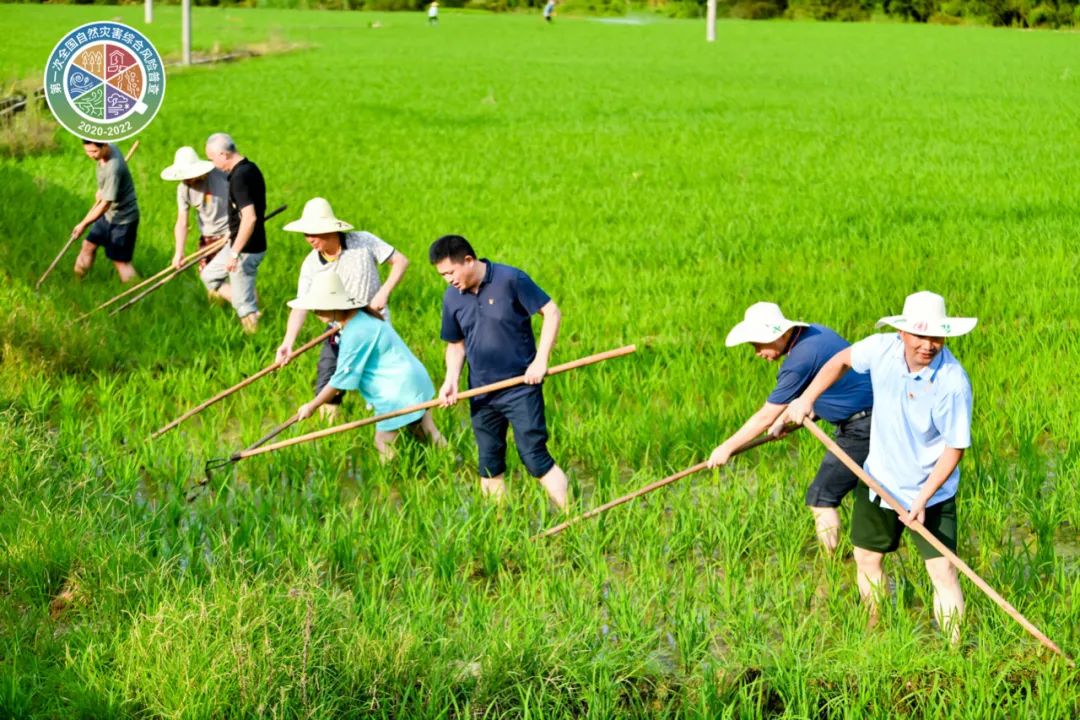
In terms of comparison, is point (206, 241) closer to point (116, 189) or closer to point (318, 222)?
point (116, 189)

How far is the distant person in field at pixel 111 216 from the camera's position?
31.6 ft

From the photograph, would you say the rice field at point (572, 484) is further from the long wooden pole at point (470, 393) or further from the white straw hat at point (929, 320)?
the white straw hat at point (929, 320)

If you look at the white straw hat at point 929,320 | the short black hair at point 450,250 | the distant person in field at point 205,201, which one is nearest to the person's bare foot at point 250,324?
the distant person in field at point 205,201

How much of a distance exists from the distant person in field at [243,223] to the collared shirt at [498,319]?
309 cm

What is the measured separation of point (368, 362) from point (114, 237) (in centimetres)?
467

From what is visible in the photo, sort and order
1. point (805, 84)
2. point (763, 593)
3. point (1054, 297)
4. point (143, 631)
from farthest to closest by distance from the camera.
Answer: point (805, 84)
point (1054, 297)
point (763, 593)
point (143, 631)

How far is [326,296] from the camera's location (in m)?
5.86

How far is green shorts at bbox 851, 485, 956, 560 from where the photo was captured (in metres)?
4.39

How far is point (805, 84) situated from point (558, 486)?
26.7 metres

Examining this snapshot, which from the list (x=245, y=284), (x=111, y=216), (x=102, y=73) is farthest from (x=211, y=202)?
(x=102, y=73)

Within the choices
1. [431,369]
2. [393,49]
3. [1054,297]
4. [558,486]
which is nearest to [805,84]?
[393,49]

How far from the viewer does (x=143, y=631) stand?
4105mm

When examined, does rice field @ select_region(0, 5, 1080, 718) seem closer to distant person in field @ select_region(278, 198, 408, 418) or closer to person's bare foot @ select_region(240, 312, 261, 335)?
person's bare foot @ select_region(240, 312, 261, 335)

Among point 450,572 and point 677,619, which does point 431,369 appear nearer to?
point 450,572
